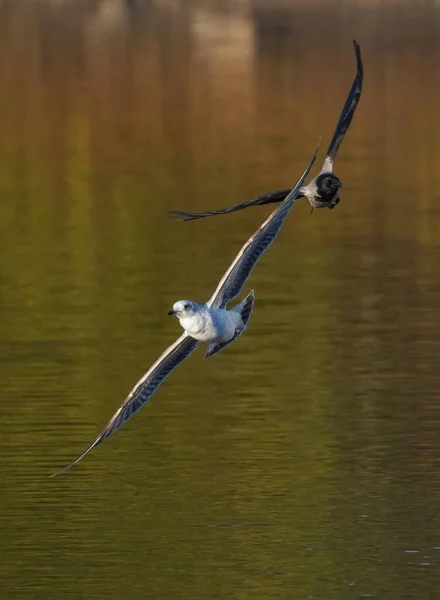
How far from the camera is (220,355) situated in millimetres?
22312

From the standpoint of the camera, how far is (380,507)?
1581cm

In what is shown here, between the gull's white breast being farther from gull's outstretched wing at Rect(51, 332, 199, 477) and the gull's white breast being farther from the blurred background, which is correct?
the blurred background

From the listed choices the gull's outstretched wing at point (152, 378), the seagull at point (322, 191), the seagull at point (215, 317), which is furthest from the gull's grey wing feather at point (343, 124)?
the gull's outstretched wing at point (152, 378)

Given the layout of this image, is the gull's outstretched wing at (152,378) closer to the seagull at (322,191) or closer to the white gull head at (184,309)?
the white gull head at (184,309)

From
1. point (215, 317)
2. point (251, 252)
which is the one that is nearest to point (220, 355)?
point (215, 317)

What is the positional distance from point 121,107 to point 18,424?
34.8 m

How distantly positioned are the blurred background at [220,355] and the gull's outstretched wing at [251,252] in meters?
2.18

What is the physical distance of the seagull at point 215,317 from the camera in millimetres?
11977

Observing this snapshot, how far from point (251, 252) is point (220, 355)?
10268mm

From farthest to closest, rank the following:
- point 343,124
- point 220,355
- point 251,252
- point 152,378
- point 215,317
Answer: point 220,355 → point 343,124 → point 152,378 → point 215,317 → point 251,252

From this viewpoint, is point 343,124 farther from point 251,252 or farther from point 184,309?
point 184,309

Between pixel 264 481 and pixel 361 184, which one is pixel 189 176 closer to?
pixel 361 184

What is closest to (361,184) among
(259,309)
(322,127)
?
(322,127)

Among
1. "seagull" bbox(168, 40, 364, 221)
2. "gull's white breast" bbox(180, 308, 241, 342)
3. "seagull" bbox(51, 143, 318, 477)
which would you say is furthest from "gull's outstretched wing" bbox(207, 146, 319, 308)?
"seagull" bbox(168, 40, 364, 221)
